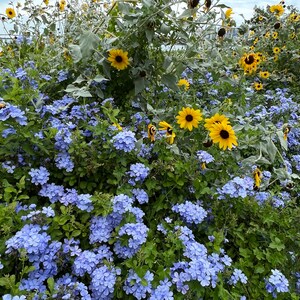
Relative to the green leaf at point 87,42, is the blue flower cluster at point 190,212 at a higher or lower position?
lower

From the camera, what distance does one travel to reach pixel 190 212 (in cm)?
147

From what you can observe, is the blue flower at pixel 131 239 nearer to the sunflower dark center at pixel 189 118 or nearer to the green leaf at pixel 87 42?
the sunflower dark center at pixel 189 118

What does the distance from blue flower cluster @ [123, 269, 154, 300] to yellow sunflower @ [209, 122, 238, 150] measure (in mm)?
742

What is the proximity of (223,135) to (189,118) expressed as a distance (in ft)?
0.73

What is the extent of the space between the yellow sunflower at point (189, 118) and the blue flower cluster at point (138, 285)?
0.84 metres

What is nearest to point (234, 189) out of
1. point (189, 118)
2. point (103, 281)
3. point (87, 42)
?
point (189, 118)

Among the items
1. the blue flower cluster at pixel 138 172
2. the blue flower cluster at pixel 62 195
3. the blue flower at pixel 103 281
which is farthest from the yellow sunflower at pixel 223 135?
the blue flower at pixel 103 281

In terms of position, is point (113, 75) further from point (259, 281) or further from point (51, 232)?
point (259, 281)

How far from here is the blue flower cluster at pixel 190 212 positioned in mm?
1469

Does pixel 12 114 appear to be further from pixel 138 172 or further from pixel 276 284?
pixel 276 284

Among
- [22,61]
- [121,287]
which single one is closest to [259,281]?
[121,287]

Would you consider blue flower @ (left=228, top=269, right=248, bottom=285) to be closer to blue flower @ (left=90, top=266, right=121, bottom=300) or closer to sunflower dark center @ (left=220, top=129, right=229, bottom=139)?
blue flower @ (left=90, top=266, right=121, bottom=300)

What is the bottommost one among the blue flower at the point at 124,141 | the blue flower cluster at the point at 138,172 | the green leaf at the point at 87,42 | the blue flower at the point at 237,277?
the blue flower at the point at 237,277

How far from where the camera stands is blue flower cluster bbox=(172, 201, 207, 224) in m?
1.47
